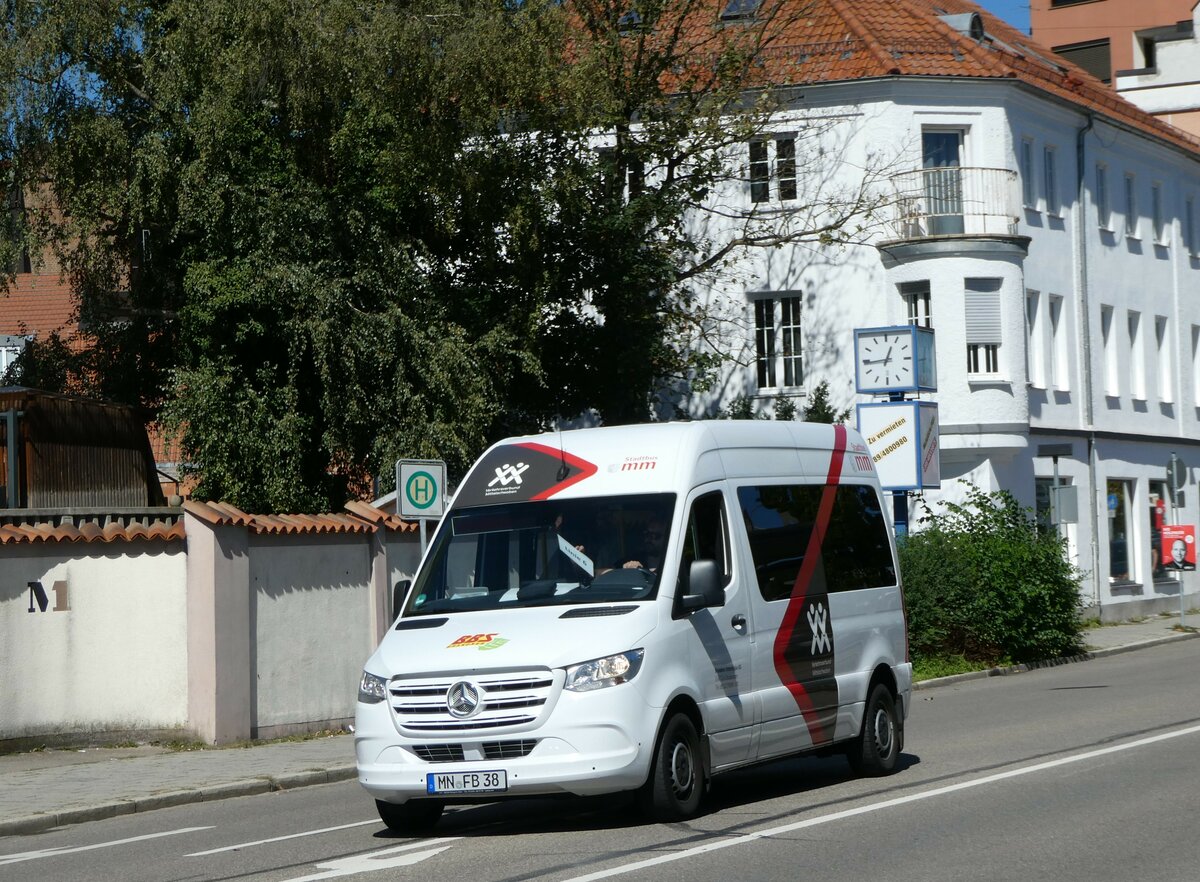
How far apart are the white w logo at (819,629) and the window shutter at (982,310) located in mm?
23936

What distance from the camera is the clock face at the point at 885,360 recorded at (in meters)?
24.9

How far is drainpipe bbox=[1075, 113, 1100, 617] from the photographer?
132 ft

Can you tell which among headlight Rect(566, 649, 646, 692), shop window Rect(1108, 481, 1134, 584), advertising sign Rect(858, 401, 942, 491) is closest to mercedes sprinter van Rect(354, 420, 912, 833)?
headlight Rect(566, 649, 646, 692)

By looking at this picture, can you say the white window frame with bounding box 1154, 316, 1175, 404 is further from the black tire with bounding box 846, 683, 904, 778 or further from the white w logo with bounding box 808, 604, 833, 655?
the white w logo with bounding box 808, 604, 833, 655

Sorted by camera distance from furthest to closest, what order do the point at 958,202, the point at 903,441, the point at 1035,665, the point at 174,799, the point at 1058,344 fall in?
the point at 1058,344 → the point at 958,202 → the point at 1035,665 → the point at 903,441 → the point at 174,799

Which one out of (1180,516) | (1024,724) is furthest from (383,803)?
(1180,516)

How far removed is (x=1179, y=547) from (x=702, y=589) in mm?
30619

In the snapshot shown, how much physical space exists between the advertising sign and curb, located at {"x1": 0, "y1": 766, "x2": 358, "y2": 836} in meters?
10.7

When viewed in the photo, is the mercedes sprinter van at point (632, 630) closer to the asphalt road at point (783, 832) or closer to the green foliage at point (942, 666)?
the asphalt road at point (783, 832)

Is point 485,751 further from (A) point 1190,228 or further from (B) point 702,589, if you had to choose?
(A) point 1190,228

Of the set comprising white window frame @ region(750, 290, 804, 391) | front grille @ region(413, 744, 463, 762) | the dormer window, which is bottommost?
front grille @ region(413, 744, 463, 762)

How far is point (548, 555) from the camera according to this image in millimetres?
11477

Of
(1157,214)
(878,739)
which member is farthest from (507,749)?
(1157,214)

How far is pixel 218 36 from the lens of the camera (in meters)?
23.8
